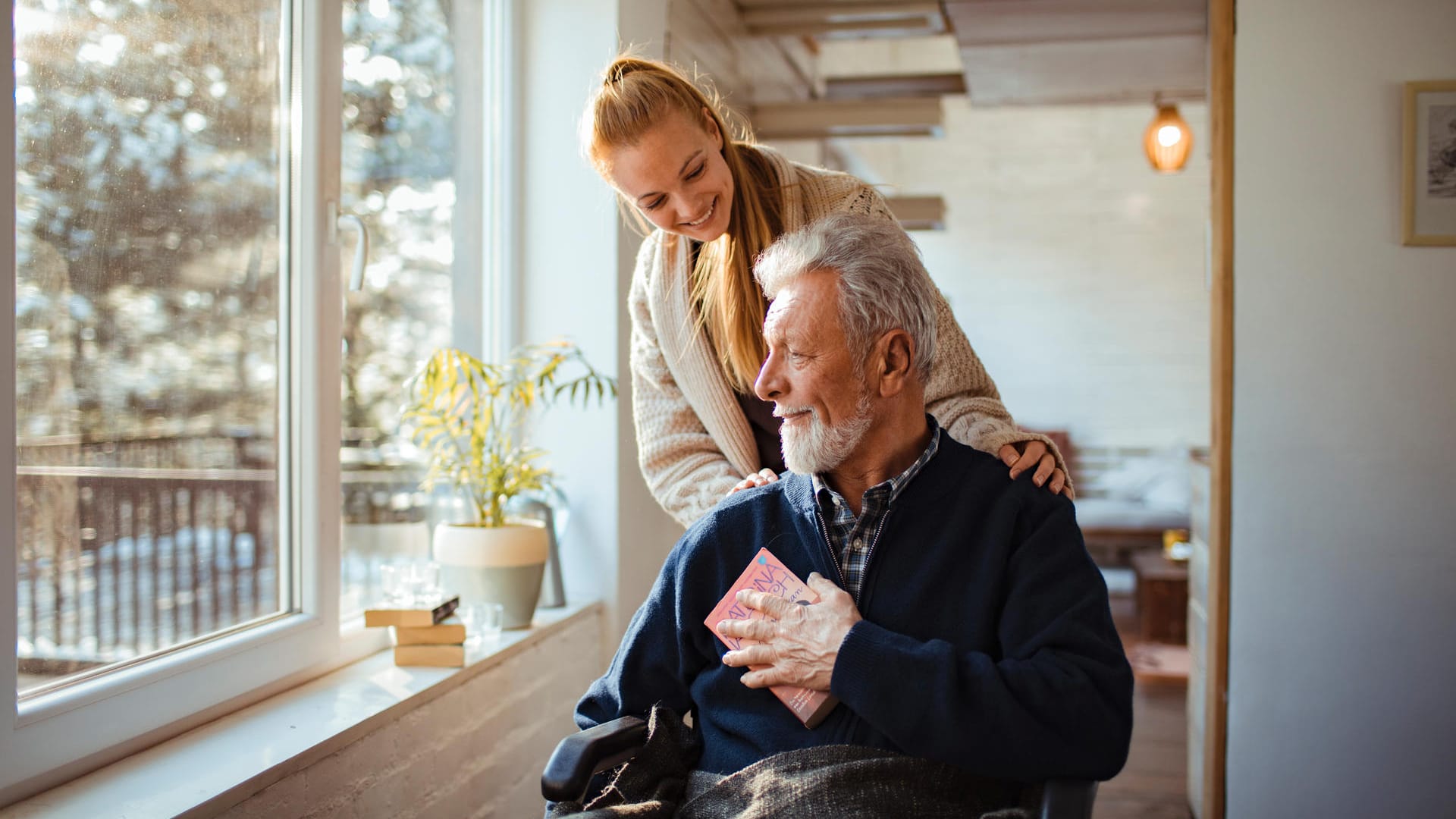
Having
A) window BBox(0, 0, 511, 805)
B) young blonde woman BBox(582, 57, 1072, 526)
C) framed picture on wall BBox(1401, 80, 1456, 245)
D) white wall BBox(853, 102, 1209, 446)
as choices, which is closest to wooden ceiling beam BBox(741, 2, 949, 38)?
framed picture on wall BBox(1401, 80, 1456, 245)

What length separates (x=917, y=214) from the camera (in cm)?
418

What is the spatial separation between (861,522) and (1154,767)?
2657 millimetres

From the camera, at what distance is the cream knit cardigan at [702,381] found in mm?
1861

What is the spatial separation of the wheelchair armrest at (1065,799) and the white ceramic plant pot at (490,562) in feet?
4.84

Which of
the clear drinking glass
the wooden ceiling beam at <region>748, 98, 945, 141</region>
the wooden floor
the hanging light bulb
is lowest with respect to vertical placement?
the wooden floor

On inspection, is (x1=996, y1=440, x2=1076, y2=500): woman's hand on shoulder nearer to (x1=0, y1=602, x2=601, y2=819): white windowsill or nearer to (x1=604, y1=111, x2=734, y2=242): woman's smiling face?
(x1=604, y1=111, x2=734, y2=242): woman's smiling face

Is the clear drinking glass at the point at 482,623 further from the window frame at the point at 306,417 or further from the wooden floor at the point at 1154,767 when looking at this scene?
the wooden floor at the point at 1154,767

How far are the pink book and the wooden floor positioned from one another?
2192 millimetres

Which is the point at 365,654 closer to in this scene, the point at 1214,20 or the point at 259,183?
the point at 259,183

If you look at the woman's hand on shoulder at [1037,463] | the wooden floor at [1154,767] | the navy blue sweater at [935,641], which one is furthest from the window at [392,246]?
the wooden floor at [1154,767]

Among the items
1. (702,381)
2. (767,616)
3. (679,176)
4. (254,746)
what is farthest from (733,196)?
(254,746)

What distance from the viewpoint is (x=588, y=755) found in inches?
60.6

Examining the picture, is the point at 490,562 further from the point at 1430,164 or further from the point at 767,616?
the point at 1430,164

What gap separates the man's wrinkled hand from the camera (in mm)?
1487
